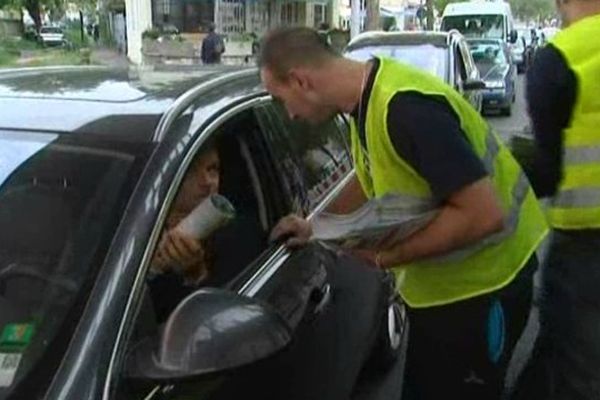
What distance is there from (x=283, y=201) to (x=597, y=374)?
1.14 meters

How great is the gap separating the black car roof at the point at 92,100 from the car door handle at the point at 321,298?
0.70 metres

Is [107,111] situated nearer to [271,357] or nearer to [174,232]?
[174,232]

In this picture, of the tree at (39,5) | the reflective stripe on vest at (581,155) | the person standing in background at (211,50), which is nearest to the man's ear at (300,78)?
the reflective stripe on vest at (581,155)

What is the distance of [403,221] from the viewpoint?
245cm

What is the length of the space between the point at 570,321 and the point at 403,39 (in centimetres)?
964

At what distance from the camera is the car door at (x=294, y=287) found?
240 cm

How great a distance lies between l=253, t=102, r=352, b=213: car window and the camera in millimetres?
3173

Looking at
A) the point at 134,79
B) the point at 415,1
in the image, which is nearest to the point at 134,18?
the point at 134,79

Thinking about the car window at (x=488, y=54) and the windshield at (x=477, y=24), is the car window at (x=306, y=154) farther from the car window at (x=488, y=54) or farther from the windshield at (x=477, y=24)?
the windshield at (x=477, y=24)

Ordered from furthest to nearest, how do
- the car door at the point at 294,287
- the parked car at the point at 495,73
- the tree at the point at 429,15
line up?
the tree at the point at 429,15, the parked car at the point at 495,73, the car door at the point at 294,287

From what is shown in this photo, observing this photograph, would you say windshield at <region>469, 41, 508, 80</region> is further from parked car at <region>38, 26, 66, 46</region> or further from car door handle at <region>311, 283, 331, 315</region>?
parked car at <region>38, 26, 66, 46</region>

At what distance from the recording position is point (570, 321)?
8.99ft

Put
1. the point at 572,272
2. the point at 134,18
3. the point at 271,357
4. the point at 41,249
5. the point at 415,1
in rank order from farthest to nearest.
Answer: the point at 415,1
the point at 134,18
the point at 572,272
the point at 41,249
the point at 271,357

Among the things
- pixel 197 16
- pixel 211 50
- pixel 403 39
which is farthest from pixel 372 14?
pixel 403 39
